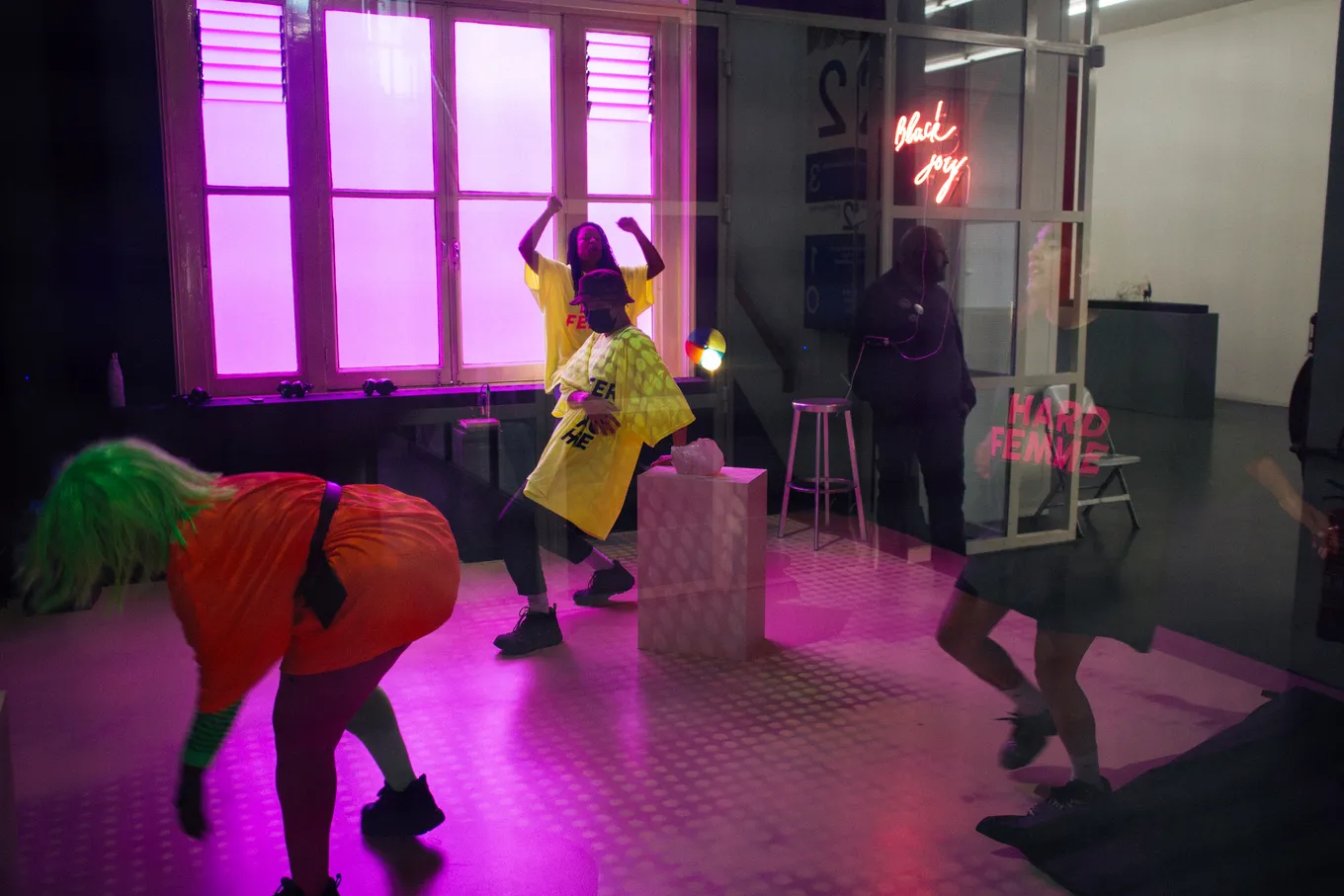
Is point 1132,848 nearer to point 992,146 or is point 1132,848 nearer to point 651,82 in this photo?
point 992,146

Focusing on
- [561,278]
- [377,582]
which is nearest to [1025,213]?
[561,278]

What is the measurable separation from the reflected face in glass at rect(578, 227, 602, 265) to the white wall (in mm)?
1210

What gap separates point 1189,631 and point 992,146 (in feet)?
3.84

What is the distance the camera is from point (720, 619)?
2727 millimetres

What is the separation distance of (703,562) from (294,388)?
1109 mm

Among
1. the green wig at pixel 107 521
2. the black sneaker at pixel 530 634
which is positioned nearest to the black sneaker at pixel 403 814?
the green wig at pixel 107 521

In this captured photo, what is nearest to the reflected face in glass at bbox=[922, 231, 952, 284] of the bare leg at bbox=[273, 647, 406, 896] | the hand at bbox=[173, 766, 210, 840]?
the bare leg at bbox=[273, 647, 406, 896]

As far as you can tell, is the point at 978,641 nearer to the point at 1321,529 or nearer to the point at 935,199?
the point at 1321,529

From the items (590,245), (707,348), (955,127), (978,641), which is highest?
(955,127)

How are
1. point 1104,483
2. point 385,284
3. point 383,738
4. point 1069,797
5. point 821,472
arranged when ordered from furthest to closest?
point 821,472 < point 385,284 < point 1104,483 < point 1069,797 < point 383,738

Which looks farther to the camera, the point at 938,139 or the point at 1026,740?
the point at 938,139

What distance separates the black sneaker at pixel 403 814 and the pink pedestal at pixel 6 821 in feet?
1.79

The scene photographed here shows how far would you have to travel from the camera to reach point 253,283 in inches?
94.6

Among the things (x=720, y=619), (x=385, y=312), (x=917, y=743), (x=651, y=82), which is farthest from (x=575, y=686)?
(x=651, y=82)
